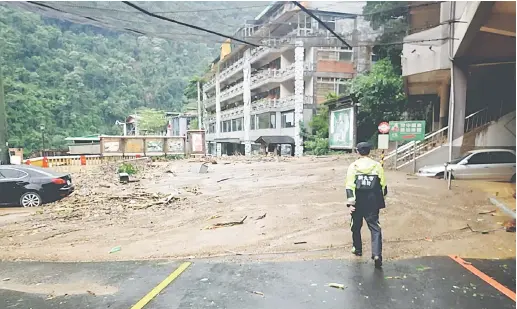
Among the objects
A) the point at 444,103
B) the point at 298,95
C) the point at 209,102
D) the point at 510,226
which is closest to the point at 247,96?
the point at 298,95

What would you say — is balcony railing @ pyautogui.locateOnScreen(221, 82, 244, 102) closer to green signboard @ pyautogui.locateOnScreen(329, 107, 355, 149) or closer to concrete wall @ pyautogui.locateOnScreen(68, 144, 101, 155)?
concrete wall @ pyautogui.locateOnScreen(68, 144, 101, 155)

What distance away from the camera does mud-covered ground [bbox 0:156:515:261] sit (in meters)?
5.42

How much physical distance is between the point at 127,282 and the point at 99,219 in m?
4.49

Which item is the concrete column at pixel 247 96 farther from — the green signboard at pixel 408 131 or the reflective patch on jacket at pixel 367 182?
the reflective patch on jacket at pixel 367 182

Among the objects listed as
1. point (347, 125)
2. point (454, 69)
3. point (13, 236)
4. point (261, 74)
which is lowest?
point (13, 236)

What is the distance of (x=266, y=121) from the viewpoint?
3338 cm

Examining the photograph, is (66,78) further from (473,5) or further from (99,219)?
(473,5)

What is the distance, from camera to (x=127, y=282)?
415 cm

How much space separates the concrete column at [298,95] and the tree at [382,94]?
664 centimetres

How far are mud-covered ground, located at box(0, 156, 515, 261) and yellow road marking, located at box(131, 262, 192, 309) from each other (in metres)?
0.63

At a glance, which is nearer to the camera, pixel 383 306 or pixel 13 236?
pixel 383 306

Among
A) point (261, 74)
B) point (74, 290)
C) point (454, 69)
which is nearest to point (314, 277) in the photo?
point (74, 290)

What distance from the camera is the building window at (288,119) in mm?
29122

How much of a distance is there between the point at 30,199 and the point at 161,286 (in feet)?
27.1
